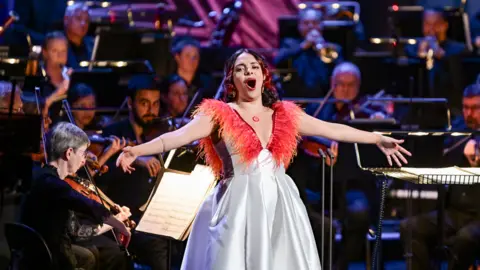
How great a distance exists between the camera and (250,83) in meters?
4.36

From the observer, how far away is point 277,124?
4355mm

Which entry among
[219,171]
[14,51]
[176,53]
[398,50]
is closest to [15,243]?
[219,171]

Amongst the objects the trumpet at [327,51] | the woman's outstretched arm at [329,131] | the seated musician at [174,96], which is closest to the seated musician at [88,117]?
the seated musician at [174,96]

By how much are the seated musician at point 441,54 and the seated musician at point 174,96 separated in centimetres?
279

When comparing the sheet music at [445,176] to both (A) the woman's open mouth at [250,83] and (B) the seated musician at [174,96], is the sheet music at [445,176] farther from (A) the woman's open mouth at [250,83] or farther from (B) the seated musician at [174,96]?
(B) the seated musician at [174,96]

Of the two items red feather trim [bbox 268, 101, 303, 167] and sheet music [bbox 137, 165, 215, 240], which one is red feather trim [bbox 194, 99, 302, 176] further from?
sheet music [bbox 137, 165, 215, 240]

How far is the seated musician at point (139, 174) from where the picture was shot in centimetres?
593

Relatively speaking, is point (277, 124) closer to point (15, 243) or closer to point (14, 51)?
point (15, 243)

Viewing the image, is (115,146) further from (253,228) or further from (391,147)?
(391,147)

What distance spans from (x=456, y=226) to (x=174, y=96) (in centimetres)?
234

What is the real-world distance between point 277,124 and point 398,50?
15.6 feet

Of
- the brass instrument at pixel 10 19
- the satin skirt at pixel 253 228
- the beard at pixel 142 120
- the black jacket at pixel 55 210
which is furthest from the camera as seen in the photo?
the brass instrument at pixel 10 19

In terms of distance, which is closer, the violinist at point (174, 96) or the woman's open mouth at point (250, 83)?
the woman's open mouth at point (250, 83)

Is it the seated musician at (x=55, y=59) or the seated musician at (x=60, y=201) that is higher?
the seated musician at (x=55, y=59)
